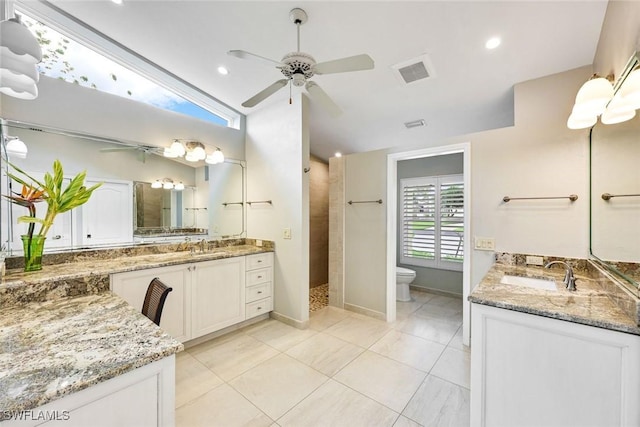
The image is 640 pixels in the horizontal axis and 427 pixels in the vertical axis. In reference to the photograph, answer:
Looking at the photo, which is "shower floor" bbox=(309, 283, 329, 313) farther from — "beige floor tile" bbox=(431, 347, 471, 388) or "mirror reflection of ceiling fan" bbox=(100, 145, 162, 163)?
"mirror reflection of ceiling fan" bbox=(100, 145, 162, 163)

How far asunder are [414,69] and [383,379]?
2.90 m

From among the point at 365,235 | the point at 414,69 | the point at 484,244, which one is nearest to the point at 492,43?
the point at 414,69

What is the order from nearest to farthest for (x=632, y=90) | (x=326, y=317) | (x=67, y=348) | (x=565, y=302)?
(x=67, y=348)
(x=632, y=90)
(x=565, y=302)
(x=326, y=317)

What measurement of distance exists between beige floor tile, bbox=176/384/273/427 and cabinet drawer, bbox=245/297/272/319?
111 cm

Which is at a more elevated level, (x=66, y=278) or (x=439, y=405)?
(x=66, y=278)

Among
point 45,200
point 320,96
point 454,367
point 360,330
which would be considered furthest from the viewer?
point 360,330

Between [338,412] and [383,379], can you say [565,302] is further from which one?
[338,412]

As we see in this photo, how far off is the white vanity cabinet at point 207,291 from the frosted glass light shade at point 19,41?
1.57m

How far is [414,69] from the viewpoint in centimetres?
240

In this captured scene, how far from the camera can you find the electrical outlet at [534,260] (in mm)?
2238

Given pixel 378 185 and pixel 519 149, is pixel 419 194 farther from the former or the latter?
pixel 519 149

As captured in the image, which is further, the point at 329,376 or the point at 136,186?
the point at 136,186

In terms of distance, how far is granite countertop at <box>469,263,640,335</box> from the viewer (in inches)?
44.2

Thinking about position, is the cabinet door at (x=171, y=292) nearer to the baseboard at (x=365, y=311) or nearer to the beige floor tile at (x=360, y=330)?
the beige floor tile at (x=360, y=330)
